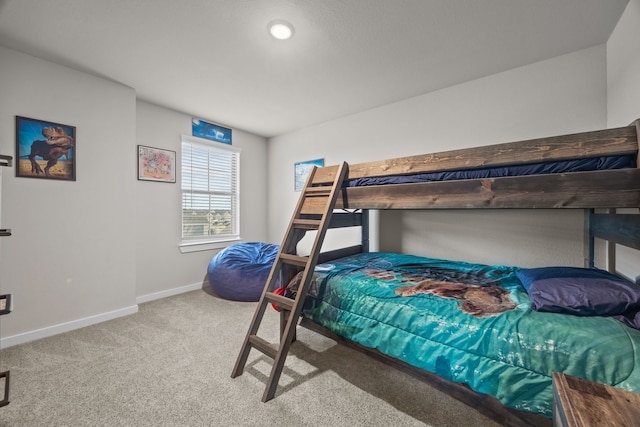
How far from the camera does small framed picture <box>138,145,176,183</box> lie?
10.8 ft

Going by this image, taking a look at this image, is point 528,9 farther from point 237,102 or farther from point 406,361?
point 237,102

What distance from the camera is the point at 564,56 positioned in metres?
2.31

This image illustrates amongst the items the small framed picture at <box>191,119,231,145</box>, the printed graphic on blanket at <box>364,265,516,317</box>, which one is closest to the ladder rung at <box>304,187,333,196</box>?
the printed graphic on blanket at <box>364,265,516,317</box>

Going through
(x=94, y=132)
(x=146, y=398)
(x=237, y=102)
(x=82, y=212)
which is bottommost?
(x=146, y=398)

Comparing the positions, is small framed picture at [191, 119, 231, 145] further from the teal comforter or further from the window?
the teal comforter

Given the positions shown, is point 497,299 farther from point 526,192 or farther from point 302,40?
point 302,40

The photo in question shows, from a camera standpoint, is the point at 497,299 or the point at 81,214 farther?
the point at 81,214

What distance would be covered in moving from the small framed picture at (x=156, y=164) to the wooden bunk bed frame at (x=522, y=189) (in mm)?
2748

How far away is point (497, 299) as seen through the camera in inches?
62.4

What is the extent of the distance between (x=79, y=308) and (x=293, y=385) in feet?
7.94

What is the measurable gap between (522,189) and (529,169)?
0.14 meters

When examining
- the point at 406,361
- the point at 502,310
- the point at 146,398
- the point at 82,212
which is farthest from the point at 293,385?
the point at 82,212

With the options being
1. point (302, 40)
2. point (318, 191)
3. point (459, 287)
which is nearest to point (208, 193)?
point (318, 191)

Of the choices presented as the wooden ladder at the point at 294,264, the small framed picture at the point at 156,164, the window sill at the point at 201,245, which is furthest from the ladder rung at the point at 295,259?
the small framed picture at the point at 156,164
